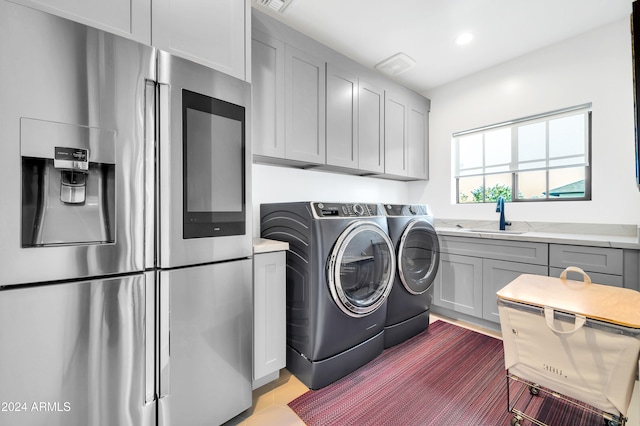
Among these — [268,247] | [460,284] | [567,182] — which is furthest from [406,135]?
[268,247]

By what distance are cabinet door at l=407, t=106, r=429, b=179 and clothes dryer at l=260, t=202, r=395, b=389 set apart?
60.5 inches

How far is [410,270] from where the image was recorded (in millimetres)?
2195

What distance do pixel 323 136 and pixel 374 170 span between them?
29.9 inches

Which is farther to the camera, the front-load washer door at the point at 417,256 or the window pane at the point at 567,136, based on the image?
the window pane at the point at 567,136

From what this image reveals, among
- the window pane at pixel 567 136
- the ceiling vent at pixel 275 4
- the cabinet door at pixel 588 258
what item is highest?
the ceiling vent at pixel 275 4

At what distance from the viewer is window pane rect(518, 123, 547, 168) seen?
2.69 m

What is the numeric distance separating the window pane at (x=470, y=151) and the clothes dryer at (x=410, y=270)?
1265 millimetres

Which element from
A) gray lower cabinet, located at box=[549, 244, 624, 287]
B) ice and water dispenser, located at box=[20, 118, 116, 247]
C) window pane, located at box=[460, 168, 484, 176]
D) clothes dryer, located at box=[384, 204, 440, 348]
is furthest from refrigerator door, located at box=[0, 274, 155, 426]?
window pane, located at box=[460, 168, 484, 176]

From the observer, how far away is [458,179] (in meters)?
3.34

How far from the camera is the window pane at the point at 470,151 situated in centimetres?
316

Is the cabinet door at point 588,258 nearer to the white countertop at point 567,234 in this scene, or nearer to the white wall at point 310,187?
the white countertop at point 567,234

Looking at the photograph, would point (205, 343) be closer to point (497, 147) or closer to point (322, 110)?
point (322, 110)

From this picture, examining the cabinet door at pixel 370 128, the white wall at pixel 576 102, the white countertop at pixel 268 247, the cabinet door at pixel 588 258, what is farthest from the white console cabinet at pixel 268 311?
the white wall at pixel 576 102

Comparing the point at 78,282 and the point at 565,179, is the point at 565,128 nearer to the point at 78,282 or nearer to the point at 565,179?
the point at 565,179
